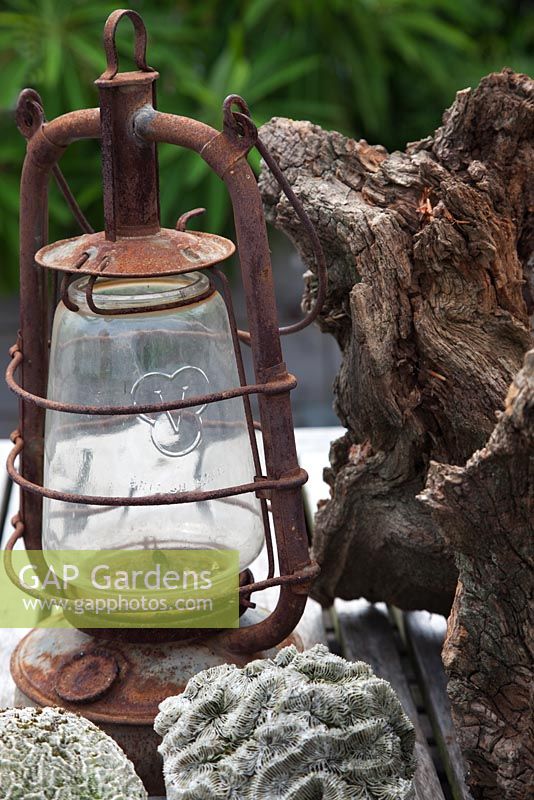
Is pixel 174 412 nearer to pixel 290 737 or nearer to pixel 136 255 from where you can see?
pixel 136 255

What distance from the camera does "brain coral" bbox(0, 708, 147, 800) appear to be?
3.29 feet

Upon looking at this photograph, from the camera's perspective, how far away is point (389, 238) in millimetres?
1270

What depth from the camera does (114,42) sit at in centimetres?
117

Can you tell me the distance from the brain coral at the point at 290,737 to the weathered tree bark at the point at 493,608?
3.5 inches

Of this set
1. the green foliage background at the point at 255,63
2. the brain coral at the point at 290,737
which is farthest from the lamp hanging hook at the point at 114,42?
the green foliage background at the point at 255,63

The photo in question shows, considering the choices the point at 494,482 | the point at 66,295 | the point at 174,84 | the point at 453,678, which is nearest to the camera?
the point at 494,482

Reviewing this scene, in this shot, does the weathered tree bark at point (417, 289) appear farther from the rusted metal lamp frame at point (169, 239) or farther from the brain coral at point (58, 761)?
the brain coral at point (58, 761)

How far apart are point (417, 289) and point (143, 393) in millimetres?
331

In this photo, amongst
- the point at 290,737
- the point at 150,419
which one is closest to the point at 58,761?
the point at 290,737

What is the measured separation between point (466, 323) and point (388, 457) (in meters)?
0.19

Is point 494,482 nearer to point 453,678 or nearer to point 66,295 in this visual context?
point 453,678

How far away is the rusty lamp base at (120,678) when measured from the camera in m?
1.23

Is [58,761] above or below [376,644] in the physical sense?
above

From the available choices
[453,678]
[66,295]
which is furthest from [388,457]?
[66,295]
